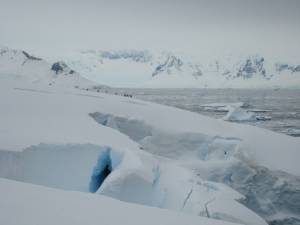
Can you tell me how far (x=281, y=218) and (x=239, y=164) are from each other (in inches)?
67.5

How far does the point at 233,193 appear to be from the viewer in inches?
295

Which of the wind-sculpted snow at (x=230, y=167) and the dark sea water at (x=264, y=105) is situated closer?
the wind-sculpted snow at (x=230, y=167)

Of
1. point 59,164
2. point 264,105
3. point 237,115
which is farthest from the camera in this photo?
point 264,105

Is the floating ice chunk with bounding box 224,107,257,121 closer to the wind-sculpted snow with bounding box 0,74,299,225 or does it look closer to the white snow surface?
the wind-sculpted snow with bounding box 0,74,299,225

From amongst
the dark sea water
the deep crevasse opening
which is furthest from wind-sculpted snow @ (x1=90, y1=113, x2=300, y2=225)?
the dark sea water

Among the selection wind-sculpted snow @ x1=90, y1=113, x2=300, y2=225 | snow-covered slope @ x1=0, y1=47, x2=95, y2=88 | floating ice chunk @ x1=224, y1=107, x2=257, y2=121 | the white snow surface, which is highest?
the white snow surface

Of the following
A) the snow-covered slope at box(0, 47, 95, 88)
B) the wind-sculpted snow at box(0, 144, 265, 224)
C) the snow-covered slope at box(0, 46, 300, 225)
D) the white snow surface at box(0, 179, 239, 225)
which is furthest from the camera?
the snow-covered slope at box(0, 47, 95, 88)

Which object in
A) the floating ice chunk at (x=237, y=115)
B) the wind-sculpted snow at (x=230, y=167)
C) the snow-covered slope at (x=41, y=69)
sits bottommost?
the snow-covered slope at (x=41, y=69)

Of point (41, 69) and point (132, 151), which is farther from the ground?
point (132, 151)

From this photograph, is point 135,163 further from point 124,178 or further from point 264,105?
point 264,105

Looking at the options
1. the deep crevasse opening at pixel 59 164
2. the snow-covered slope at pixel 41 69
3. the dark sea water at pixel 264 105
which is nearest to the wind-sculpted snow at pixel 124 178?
the deep crevasse opening at pixel 59 164

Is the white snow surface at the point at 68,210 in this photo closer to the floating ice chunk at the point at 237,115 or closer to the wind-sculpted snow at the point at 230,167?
the wind-sculpted snow at the point at 230,167

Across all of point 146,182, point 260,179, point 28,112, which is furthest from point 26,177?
point 260,179

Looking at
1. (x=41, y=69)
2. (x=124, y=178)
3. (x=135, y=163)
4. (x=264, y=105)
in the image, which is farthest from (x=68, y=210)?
(x=41, y=69)
